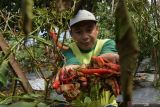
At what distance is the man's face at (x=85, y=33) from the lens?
1.63 meters

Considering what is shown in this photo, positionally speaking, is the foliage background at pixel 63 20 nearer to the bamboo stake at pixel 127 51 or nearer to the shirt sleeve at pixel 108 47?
the shirt sleeve at pixel 108 47

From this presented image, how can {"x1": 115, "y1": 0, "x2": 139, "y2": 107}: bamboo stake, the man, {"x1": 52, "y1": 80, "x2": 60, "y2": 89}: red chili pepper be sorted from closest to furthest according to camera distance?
{"x1": 115, "y1": 0, "x2": 139, "y2": 107}: bamboo stake < {"x1": 52, "y1": 80, "x2": 60, "y2": 89}: red chili pepper < the man

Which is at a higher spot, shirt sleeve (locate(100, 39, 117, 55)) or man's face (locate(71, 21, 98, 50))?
man's face (locate(71, 21, 98, 50))

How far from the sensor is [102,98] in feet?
4.51

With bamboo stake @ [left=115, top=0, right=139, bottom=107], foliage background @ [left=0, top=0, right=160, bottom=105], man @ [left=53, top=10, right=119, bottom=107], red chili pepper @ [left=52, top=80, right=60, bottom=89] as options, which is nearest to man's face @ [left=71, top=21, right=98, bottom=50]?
man @ [left=53, top=10, right=119, bottom=107]

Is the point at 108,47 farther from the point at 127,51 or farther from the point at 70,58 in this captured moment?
the point at 127,51

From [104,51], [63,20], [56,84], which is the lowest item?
[56,84]

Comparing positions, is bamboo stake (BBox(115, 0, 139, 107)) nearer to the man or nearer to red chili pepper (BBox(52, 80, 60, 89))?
red chili pepper (BBox(52, 80, 60, 89))

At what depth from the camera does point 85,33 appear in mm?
1626

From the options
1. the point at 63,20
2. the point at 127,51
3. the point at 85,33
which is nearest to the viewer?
the point at 127,51

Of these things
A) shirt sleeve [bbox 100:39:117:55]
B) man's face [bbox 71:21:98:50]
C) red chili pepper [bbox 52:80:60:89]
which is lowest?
red chili pepper [bbox 52:80:60:89]

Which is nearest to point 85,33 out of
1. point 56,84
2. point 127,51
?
point 56,84

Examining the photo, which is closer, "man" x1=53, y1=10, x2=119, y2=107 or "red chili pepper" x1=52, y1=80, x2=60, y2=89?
"red chili pepper" x1=52, y1=80, x2=60, y2=89

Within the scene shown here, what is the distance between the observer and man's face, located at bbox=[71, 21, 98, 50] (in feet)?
5.35
